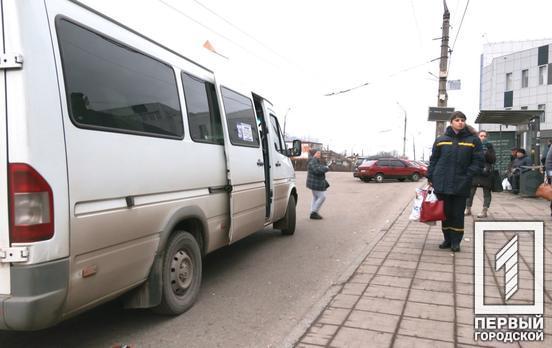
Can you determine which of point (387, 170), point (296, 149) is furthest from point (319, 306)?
point (387, 170)

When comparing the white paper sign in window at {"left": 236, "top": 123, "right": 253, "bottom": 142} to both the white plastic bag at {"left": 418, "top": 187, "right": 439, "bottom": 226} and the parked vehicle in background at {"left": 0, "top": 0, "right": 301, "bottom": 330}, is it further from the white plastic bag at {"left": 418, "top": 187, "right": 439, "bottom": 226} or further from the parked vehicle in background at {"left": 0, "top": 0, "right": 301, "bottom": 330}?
Result: the white plastic bag at {"left": 418, "top": 187, "right": 439, "bottom": 226}

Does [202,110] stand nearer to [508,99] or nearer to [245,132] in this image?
[245,132]

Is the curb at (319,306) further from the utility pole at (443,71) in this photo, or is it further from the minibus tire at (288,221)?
→ the utility pole at (443,71)

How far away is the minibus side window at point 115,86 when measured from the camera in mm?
2855

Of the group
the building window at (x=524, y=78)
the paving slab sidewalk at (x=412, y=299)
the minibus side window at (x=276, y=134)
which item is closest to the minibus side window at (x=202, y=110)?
the paving slab sidewalk at (x=412, y=299)

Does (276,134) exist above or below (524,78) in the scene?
below

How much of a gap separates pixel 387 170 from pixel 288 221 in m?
19.9

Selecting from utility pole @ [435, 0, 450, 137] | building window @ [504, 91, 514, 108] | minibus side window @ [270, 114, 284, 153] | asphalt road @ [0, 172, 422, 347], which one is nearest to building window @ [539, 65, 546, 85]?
building window @ [504, 91, 514, 108]

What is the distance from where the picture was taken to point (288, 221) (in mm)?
7973

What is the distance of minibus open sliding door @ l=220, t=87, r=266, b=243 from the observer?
5.19 meters

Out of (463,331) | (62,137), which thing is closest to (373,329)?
(463,331)

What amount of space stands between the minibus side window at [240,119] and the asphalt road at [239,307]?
1708 mm

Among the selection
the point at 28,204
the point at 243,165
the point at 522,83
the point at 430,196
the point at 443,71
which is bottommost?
the point at 430,196

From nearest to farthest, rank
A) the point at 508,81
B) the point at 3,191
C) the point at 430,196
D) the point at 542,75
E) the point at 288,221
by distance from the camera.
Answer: the point at 3,191, the point at 430,196, the point at 288,221, the point at 542,75, the point at 508,81
